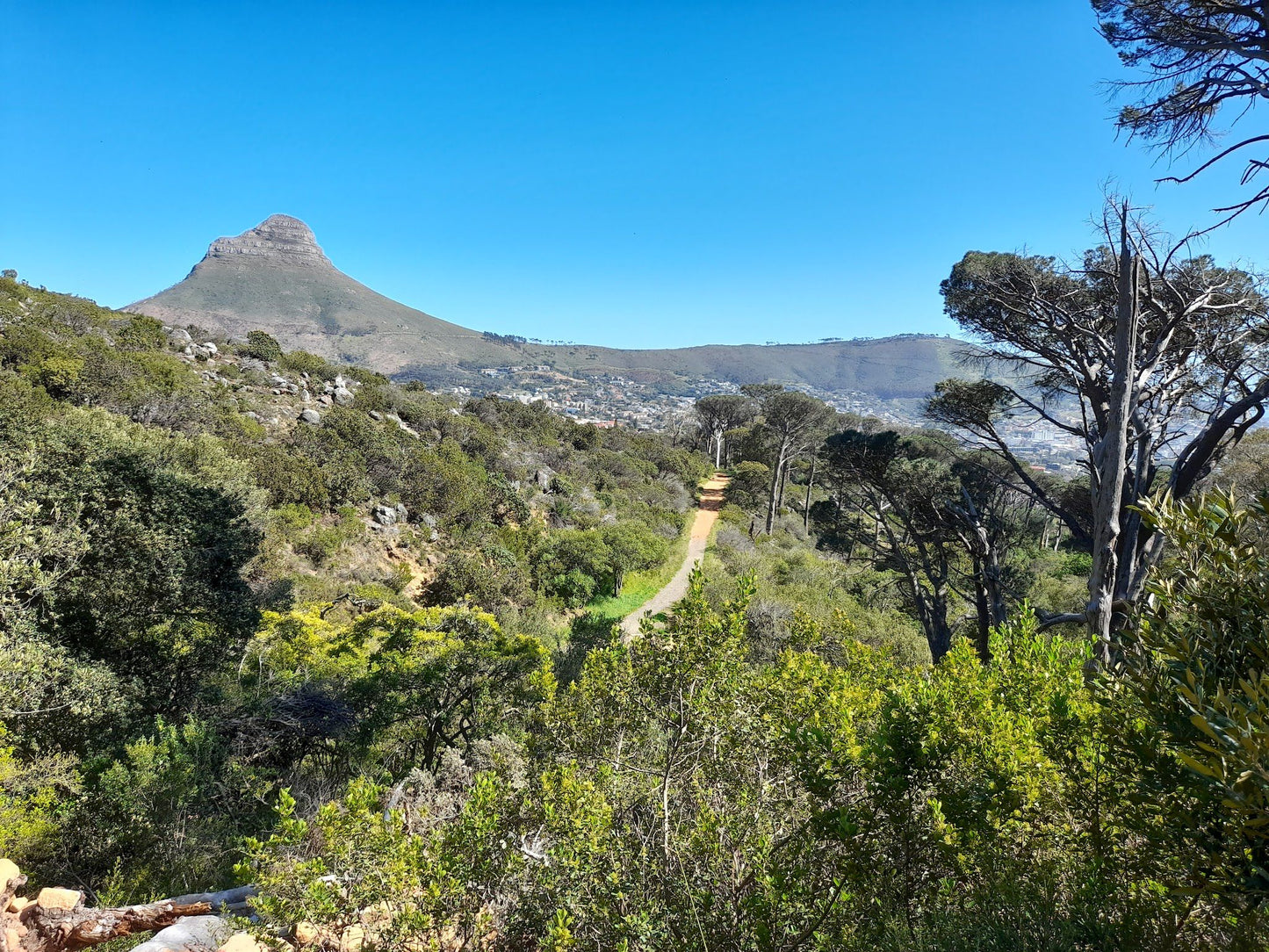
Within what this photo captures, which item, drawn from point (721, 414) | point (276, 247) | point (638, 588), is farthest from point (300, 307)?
point (638, 588)

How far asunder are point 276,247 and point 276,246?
1.37 ft

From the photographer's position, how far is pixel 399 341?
332 ft

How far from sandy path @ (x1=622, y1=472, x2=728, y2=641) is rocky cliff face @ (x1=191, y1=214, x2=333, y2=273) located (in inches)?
4560

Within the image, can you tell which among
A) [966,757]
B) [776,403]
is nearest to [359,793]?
[966,757]

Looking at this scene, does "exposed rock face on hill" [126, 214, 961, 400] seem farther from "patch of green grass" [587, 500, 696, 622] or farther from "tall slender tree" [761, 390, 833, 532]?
"patch of green grass" [587, 500, 696, 622]

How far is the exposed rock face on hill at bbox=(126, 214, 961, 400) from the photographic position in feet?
289

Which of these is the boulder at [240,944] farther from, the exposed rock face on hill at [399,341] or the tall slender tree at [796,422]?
the exposed rock face on hill at [399,341]

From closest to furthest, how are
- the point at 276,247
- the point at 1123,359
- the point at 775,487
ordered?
the point at 1123,359
the point at 775,487
the point at 276,247

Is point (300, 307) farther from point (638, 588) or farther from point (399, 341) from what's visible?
point (638, 588)

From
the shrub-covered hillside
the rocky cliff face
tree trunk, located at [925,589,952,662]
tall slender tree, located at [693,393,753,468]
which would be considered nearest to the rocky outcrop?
the shrub-covered hillside

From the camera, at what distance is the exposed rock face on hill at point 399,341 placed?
88.2 meters

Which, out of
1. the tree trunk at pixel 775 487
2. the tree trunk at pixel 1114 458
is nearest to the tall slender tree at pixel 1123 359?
the tree trunk at pixel 1114 458

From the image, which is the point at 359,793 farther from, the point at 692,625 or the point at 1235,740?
the point at 1235,740

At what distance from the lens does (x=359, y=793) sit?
3.05 m
